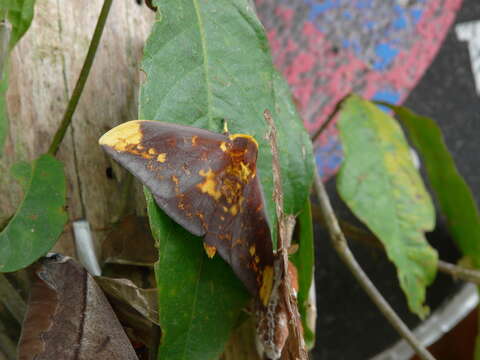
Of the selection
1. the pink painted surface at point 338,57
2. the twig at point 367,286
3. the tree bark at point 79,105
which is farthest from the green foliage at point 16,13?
the pink painted surface at point 338,57

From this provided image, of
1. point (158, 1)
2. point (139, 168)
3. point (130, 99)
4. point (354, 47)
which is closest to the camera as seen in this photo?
point (139, 168)

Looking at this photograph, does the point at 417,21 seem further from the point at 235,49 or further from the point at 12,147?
the point at 12,147

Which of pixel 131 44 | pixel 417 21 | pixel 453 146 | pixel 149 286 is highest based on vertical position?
pixel 131 44

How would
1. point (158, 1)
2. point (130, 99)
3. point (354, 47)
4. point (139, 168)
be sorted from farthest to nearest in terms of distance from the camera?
1. point (354, 47)
2. point (130, 99)
3. point (158, 1)
4. point (139, 168)

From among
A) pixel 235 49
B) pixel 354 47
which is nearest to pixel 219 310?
pixel 235 49

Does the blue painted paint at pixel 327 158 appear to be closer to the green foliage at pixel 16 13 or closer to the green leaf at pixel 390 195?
the green leaf at pixel 390 195

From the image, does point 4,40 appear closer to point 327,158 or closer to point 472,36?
point 327,158
